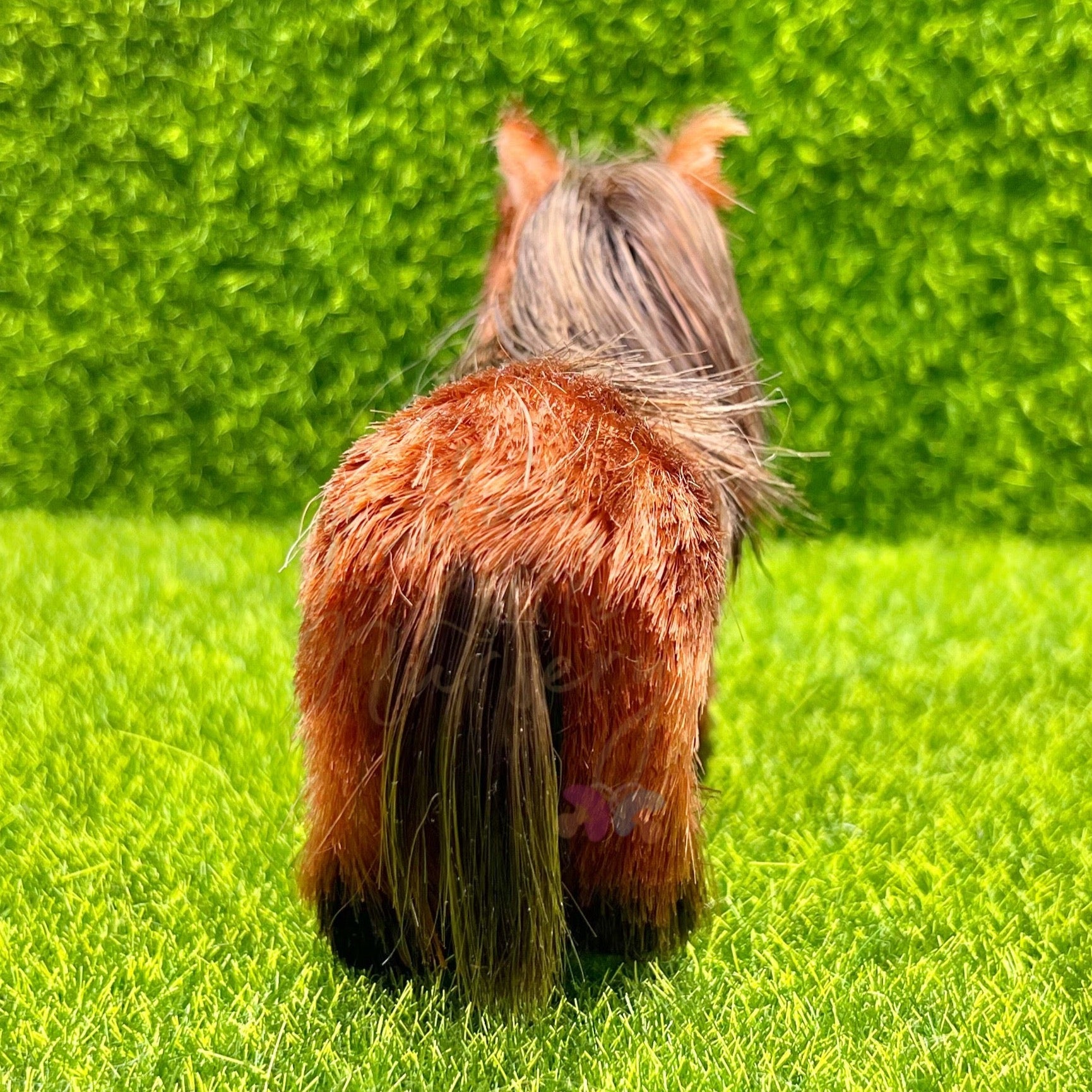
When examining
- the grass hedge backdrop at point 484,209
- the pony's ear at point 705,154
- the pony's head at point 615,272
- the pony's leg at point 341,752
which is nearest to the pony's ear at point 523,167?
the pony's head at point 615,272

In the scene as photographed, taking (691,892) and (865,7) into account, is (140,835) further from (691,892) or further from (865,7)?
(865,7)

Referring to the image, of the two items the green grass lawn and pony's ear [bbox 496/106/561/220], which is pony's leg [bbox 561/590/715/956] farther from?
pony's ear [bbox 496/106/561/220]

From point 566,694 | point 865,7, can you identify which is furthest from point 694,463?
point 865,7

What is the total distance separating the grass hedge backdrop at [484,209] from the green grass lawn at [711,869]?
776 mm

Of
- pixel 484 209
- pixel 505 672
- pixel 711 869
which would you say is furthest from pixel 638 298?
pixel 484 209

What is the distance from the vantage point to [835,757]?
2.14 m

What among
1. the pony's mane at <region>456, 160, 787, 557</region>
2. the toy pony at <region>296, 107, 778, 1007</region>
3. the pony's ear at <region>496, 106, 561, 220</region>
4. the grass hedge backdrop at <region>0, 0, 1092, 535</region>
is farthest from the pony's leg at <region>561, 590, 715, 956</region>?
the grass hedge backdrop at <region>0, 0, 1092, 535</region>

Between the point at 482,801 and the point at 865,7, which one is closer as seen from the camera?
the point at 482,801

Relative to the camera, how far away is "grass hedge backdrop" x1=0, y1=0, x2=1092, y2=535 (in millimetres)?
3320

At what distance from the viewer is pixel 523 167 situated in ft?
5.71

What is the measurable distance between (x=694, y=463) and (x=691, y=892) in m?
0.51

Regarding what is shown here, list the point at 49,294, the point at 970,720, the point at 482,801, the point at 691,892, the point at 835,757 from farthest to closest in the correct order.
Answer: the point at 49,294
the point at 970,720
the point at 835,757
the point at 691,892
the point at 482,801

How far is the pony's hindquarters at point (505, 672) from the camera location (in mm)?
1103

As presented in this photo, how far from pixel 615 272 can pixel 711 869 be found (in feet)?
2.93
